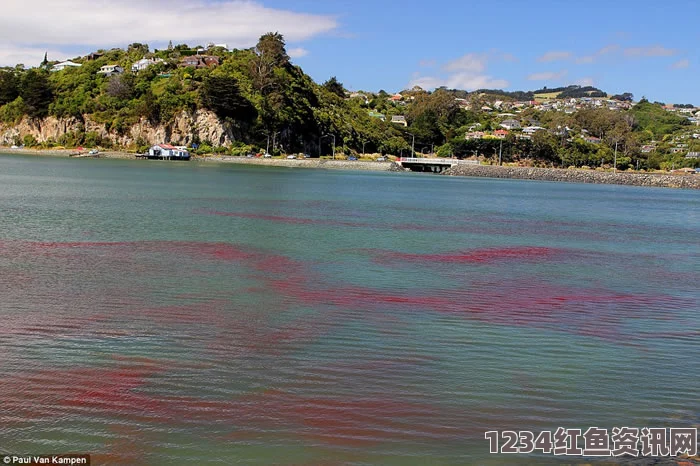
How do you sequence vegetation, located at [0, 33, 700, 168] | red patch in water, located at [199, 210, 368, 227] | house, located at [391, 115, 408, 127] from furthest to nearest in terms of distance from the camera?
house, located at [391, 115, 408, 127], vegetation, located at [0, 33, 700, 168], red patch in water, located at [199, 210, 368, 227]

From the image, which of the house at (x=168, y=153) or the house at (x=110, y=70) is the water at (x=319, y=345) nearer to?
the house at (x=168, y=153)

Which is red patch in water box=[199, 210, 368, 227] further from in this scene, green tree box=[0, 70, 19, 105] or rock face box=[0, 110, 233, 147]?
green tree box=[0, 70, 19, 105]

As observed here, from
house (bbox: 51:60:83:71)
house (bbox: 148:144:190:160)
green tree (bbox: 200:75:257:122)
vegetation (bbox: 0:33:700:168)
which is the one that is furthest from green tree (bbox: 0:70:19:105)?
green tree (bbox: 200:75:257:122)

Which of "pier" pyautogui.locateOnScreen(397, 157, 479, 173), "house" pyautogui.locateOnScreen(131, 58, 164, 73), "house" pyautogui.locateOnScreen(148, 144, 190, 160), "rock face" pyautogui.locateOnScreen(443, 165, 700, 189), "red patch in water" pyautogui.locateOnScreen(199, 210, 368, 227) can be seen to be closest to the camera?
"red patch in water" pyautogui.locateOnScreen(199, 210, 368, 227)

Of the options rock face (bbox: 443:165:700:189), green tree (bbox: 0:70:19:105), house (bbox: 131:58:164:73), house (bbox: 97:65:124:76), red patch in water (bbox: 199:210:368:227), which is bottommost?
red patch in water (bbox: 199:210:368:227)

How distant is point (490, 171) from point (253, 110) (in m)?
48.3

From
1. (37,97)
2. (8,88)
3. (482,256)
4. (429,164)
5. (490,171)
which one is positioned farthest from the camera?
(8,88)

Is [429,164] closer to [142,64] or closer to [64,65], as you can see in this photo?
[142,64]

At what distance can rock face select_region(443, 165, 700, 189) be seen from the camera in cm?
11331

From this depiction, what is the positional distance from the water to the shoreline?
308 ft

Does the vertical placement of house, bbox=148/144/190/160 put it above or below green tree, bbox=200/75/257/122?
below

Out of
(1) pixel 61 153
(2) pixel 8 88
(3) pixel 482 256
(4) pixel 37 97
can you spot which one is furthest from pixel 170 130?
(3) pixel 482 256

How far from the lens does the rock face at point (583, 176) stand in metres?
113

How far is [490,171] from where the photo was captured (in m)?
126
